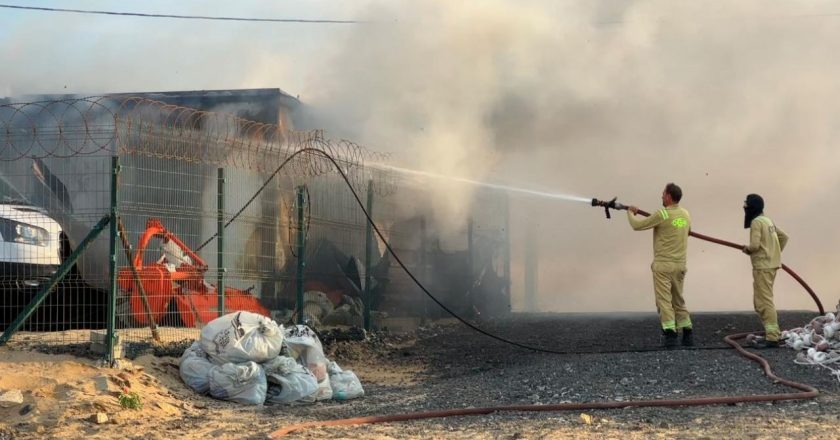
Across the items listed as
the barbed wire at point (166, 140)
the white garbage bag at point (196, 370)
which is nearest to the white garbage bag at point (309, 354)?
the white garbage bag at point (196, 370)

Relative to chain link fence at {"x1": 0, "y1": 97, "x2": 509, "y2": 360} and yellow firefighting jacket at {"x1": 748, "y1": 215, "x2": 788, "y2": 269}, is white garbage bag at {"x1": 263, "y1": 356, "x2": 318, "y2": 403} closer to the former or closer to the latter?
chain link fence at {"x1": 0, "y1": 97, "x2": 509, "y2": 360}

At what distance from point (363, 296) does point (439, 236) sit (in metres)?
3.51

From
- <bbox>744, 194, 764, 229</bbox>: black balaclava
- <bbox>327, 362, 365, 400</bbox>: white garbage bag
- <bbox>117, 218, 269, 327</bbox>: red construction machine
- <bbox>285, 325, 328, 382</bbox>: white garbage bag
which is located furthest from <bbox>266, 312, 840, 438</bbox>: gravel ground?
<bbox>117, 218, 269, 327</bbox>: red construction machine

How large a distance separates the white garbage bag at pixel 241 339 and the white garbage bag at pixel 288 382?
10 cm

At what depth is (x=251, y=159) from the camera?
33.2ft

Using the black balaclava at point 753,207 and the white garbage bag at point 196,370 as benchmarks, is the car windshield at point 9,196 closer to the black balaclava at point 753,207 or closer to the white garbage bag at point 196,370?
the white garbage bag at point 196,370

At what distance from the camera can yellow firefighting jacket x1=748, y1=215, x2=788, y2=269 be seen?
9078mm

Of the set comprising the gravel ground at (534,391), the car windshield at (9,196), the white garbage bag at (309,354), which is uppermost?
the car windshield at (9,196)

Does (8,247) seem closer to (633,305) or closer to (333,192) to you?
(333,192)

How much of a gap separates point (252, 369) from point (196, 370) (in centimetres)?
57

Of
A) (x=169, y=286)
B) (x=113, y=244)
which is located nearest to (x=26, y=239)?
(x=169, y=286)

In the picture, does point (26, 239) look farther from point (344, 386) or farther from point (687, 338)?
point (687, 338)

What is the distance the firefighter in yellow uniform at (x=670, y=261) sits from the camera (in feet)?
29.5

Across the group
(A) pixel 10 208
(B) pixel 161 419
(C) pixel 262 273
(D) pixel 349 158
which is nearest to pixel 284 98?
(D) pixel 349 158
